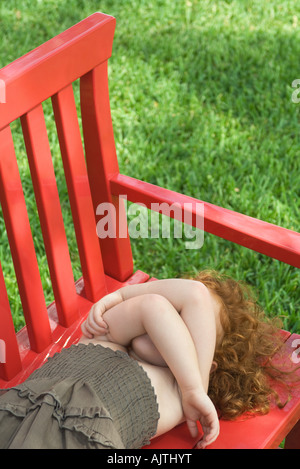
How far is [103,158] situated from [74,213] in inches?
7.9

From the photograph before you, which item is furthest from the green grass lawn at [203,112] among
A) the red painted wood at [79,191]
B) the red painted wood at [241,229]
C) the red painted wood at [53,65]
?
the red painted wood at [53,65]

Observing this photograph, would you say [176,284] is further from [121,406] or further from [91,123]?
[91,123]

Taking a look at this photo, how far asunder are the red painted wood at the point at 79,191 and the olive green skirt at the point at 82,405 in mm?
398

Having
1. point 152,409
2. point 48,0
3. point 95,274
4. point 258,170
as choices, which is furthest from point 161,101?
point 152,409

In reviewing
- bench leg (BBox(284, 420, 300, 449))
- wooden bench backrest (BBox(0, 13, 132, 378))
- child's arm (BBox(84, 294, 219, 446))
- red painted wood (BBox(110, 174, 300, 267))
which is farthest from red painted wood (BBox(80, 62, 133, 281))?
bench leg (BBox(284, 420, 300, 449))

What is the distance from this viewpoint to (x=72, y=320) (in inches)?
88.2

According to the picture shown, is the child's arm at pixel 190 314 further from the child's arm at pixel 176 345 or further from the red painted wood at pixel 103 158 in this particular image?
the red painted wood at pixel 103 158

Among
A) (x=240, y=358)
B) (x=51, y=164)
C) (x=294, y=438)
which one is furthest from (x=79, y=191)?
(x=294, y=438)

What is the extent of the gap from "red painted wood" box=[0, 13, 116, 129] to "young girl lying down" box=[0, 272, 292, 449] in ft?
2.03

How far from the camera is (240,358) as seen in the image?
79.4 inches

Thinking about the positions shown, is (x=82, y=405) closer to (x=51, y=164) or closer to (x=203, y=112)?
(x=51, y=164)

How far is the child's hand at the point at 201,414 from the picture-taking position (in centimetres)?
180

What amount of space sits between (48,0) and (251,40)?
1582 millimetres
